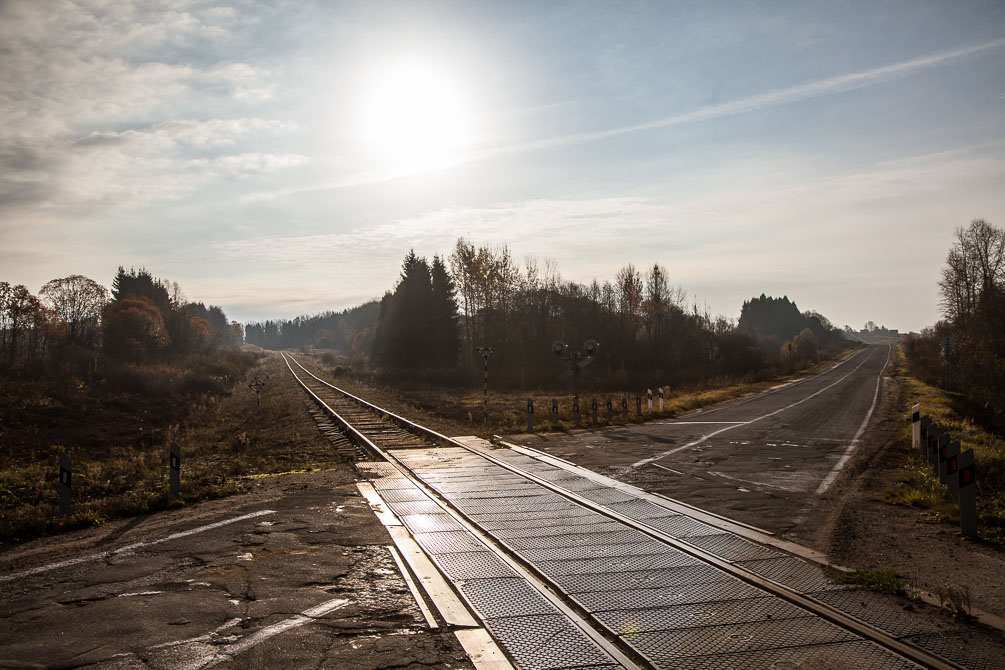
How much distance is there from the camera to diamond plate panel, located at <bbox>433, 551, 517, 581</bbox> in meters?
6.50

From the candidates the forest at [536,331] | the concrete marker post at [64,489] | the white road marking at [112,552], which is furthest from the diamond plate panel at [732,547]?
the forest at [536,331]

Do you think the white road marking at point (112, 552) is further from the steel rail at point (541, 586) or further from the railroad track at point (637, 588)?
the steel rail at point (541, 586)

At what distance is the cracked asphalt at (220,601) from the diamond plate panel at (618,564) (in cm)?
157

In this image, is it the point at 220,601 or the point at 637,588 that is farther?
the point at 637,588

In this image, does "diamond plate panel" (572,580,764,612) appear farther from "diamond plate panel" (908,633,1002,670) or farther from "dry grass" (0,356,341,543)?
"dry grass" (0,356,341,543)

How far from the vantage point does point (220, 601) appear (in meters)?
5.85

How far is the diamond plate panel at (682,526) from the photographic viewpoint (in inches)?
319

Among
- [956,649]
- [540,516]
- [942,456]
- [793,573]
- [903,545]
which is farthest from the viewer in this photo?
[942,456]

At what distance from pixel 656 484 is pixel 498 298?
5173 cm

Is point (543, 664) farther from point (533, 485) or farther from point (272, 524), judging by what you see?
point (533, 485)

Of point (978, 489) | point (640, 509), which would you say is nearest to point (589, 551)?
point (640, 509)

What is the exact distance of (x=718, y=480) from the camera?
1178cm

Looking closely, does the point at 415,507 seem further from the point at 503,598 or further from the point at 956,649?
the point at 956,649

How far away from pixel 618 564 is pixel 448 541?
2.07 meters
